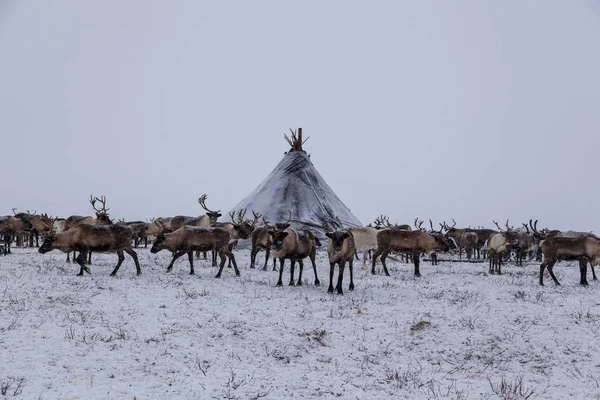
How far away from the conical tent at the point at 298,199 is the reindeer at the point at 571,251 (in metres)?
16.4

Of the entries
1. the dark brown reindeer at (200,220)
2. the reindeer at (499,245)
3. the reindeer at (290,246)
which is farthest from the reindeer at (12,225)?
the reindeer at (499,245)

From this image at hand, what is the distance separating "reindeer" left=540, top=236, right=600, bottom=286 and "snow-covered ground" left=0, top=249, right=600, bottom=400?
2.12 m

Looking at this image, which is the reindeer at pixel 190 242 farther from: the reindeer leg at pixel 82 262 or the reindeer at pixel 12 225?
the reindeer at pixel 12 225

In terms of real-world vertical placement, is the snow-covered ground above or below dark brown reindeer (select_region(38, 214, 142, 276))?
below

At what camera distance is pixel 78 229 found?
1542 centimetres

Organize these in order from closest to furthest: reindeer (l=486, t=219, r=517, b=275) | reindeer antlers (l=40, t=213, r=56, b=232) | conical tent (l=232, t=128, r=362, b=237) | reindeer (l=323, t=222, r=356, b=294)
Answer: reindeer (l=323, t=222, r=356, b=294), reindeer antlers (l=40, t=213, r=56, b=232), reindeer (l=486, t=219, r=517, b=275), conical tent (l=232, t=128, r=362, b=237)

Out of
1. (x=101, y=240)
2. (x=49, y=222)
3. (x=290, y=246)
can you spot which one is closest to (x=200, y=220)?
(x=49, y=222)

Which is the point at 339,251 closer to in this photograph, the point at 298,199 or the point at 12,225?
the point at 298,199

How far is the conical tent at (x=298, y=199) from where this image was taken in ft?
104

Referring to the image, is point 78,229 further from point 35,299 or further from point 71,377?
point 71,377

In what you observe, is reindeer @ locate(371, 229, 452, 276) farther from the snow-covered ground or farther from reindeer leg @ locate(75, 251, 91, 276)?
reindeer leg @ locate(75, 251, 91, 276)

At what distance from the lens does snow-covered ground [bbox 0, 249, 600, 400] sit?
726 cm

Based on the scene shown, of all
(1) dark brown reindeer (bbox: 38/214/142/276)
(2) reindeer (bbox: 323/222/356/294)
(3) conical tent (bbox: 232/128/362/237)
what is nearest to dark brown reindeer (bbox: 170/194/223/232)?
(3) conical tent (bbox: 232/128/362/237)

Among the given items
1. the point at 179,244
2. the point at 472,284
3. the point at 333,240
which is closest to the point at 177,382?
the point at 333,240
